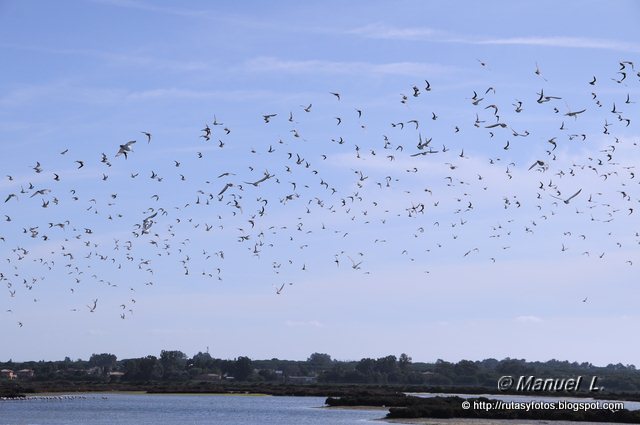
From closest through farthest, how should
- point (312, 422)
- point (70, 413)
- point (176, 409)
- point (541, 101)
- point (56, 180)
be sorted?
point (541, 101), point (56, 180), point (312, 422), point (70, 413), point (176, 409)

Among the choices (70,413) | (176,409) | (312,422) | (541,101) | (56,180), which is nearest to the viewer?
(541,101)

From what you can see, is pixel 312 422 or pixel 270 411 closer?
pixel 312 422

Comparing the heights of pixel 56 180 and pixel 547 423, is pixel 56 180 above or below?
above

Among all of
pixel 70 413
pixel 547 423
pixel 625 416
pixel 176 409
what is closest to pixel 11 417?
pixel 70 413

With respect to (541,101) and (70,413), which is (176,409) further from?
(541,101)

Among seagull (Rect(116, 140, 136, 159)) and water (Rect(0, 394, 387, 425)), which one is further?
water (Rect(0, 394, 387, 425))

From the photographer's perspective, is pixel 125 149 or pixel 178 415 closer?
pixel 125 149

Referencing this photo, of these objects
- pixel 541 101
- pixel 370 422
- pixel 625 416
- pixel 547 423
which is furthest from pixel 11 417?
pixel 541 101

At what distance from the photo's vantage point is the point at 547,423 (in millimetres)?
84062

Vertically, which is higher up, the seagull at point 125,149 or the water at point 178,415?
the seagull at point 125,149

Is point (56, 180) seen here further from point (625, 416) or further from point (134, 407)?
point (134, 407)

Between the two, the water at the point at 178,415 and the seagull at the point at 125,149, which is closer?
the seagull at the point at 125,149

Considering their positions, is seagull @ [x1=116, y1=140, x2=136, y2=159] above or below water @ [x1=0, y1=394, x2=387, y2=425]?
above

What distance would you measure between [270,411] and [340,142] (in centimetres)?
5782
